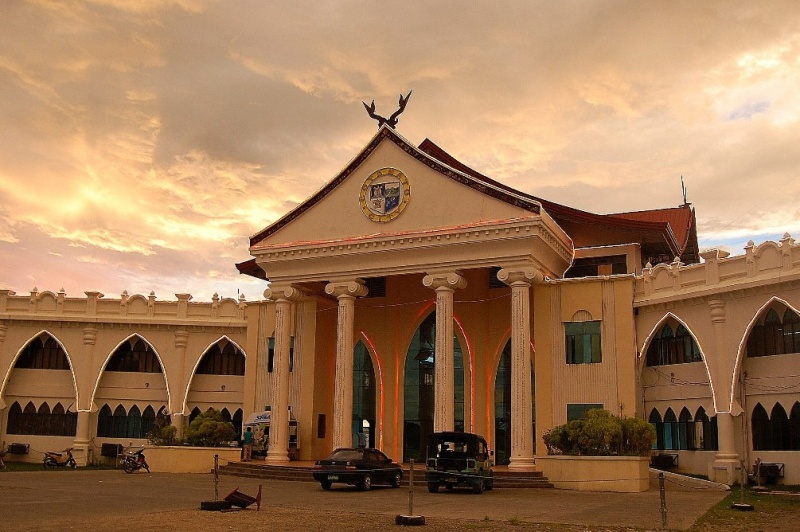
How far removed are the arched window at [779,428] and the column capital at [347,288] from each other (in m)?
15.4

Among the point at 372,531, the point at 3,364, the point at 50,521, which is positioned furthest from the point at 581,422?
the point at 3,364

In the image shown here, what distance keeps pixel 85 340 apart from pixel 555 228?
2286 centimetres

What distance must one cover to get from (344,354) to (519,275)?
7.79 meters

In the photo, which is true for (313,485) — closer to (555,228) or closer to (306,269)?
(306,269)

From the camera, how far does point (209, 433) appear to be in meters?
33.6

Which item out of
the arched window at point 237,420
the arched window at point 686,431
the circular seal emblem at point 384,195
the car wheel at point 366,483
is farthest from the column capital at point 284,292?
the arched window at point 686,431

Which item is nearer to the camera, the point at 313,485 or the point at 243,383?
the point at 313,485

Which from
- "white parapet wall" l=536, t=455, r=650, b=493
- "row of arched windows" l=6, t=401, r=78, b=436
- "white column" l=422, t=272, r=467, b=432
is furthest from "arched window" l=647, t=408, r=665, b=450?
"row of arched windows" l=6, t=401, r=78, b=436

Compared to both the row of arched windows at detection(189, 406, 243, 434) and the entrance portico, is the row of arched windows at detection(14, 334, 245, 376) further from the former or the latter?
the entrance portico

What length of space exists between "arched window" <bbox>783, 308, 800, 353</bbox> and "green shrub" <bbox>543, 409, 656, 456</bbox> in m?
5.10

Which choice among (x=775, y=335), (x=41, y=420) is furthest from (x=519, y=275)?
(x=41, y=420)

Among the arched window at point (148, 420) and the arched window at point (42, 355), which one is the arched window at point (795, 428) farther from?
the arched window at point (42, 355)

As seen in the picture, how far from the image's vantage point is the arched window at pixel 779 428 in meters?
26.4

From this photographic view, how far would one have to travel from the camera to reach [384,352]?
120ft
